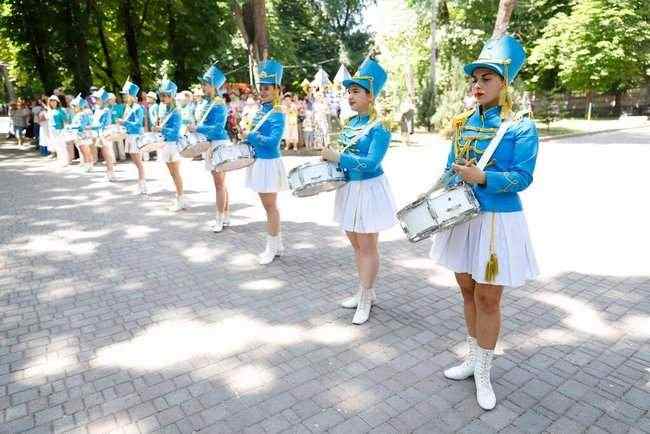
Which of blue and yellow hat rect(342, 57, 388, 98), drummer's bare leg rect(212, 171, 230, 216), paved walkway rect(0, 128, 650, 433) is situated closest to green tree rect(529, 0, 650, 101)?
paved walkway rect(0, 128, 650, 433)

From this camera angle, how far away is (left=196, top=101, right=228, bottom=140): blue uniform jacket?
724 cm

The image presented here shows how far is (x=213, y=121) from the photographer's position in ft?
24.0

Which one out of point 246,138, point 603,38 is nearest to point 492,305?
point 246,138

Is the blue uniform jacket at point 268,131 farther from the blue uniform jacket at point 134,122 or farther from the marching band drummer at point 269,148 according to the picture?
the blue uniform jacket at point 134,122

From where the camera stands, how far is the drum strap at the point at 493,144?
300 cm

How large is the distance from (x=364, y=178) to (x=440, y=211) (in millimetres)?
1358

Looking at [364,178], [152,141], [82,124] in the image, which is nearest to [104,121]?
[82,124]

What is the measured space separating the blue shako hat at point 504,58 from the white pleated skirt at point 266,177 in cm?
347

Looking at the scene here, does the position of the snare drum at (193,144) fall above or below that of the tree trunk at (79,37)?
below

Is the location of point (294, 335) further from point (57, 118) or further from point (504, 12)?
point (504, 12)

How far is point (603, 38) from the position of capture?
3269 cm

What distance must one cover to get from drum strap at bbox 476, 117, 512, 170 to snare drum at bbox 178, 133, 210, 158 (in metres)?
5.31

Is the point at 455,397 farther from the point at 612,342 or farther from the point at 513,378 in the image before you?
the point at 612,342

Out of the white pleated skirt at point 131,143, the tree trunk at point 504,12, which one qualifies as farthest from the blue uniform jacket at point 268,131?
the tree trunk at point 504,12
